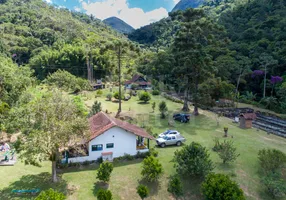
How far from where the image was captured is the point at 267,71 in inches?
2227

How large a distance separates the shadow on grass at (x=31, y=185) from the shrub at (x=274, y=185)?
1504cm

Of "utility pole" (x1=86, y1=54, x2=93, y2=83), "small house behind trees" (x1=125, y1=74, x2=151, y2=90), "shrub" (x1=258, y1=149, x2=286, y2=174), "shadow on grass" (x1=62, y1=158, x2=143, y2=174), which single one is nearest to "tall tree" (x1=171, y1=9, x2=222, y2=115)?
"shrub" (x1=258, y1=149, x2=286, y2=174)

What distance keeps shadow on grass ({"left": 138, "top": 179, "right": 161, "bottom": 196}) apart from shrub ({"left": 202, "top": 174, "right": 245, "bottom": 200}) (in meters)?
3.71

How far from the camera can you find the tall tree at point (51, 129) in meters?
17.0

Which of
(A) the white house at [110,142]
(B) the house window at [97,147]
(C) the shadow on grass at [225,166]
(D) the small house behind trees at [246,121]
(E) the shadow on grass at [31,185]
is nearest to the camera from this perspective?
(E) the shadow on grass at [31,185]

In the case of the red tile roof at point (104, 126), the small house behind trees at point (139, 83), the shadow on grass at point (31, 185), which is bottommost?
the shadow on grass at point (31, 185)

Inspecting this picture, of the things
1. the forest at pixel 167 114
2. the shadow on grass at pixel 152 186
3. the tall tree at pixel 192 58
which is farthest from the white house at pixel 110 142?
the tall tree at pixel 192 58

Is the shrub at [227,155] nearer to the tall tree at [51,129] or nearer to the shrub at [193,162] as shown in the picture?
the shrub at [193,162]

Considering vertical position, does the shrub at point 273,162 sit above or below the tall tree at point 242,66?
below

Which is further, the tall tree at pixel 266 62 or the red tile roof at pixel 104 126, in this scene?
the tall tree at pixel 266 62

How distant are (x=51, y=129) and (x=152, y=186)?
29.3 ft

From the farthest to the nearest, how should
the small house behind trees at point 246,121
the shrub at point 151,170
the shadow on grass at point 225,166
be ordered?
the small house behind trees at point 246,121 → the shadow on grass at point 225,166 → the shrub at point 151,170

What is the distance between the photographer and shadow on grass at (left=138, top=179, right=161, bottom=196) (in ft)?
62.9

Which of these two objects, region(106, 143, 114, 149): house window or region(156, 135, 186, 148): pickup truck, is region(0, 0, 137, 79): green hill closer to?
region(156, 135, 186, 148): pickup truck
